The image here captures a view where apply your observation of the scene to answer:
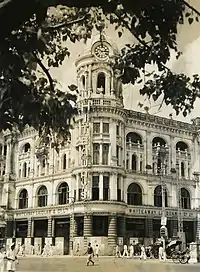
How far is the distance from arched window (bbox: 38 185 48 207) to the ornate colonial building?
0.05 feet

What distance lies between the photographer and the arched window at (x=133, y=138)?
9484 millimetres

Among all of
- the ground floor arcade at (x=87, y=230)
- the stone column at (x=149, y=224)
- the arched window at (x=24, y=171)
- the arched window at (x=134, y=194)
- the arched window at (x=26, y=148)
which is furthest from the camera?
the arched window at (x=134, y=194)

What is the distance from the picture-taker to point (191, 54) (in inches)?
166

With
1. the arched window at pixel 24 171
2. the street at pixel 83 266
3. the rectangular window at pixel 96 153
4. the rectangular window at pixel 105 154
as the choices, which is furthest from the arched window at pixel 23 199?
the rectangular window at pixel 105 154

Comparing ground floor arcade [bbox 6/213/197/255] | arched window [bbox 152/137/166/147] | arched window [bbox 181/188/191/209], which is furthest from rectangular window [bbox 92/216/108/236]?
arched window [bbox 152/137/166/147]

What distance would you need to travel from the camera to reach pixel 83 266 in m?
6.70

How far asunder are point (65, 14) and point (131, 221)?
734cm

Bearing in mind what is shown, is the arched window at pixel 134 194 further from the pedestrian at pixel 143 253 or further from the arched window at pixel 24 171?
the arched window at pixel 24 171

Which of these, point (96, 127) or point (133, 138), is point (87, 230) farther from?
point (133, 138)

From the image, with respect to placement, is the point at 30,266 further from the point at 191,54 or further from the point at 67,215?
the point at 191,54

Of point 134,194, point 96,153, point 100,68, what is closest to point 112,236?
point 96,153

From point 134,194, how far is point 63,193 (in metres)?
2.89

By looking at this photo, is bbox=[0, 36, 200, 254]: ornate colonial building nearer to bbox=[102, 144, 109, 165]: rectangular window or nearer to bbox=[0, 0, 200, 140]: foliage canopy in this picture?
bbox=[102, 144, 109, 165]: rectangular window

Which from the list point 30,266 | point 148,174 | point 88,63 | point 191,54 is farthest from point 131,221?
point 191,54
